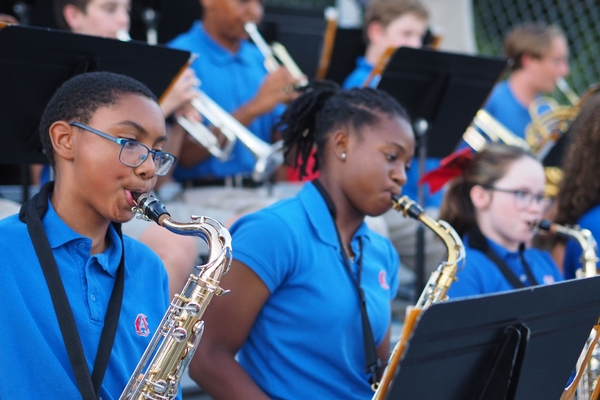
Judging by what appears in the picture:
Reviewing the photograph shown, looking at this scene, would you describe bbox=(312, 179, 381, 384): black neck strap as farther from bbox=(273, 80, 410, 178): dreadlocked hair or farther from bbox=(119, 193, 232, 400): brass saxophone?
bbox=(119, 193, 232, 400): brass saxophone

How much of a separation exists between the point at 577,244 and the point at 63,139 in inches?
102

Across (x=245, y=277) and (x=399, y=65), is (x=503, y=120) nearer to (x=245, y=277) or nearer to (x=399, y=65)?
(x=399, y=65)

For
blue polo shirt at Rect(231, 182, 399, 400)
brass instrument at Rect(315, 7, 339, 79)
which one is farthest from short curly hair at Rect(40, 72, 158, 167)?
brass instrument at Rect(315, 7, 339, 79)

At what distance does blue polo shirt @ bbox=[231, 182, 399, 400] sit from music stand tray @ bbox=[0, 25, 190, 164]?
727 mm

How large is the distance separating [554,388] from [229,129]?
2.56 metres

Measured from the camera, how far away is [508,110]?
568 centimetres

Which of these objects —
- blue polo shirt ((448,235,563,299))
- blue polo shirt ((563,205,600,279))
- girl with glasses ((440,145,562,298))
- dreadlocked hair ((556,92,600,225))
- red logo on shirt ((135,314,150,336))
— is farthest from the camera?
dreadlocked hair ((556,92,600,225))

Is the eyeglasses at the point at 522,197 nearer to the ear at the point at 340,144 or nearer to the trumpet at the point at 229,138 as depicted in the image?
the ear at the point at 340,144

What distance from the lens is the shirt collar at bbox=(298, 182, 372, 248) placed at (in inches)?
A: 98.3

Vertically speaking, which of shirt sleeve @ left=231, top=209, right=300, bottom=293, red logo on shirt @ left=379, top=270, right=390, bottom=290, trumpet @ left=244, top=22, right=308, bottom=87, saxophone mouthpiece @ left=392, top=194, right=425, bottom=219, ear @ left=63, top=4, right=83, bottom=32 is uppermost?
trumpet @ left=244, top=22, right=308, bottom=87

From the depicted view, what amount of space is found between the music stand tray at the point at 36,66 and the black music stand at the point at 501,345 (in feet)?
5.20

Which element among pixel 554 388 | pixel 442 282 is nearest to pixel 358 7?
pixel 442 282

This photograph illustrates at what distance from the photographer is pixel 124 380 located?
6.39 ft

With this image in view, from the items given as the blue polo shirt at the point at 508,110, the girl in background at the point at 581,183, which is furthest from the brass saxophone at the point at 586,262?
the blue polo shirt at the point at 508,110
